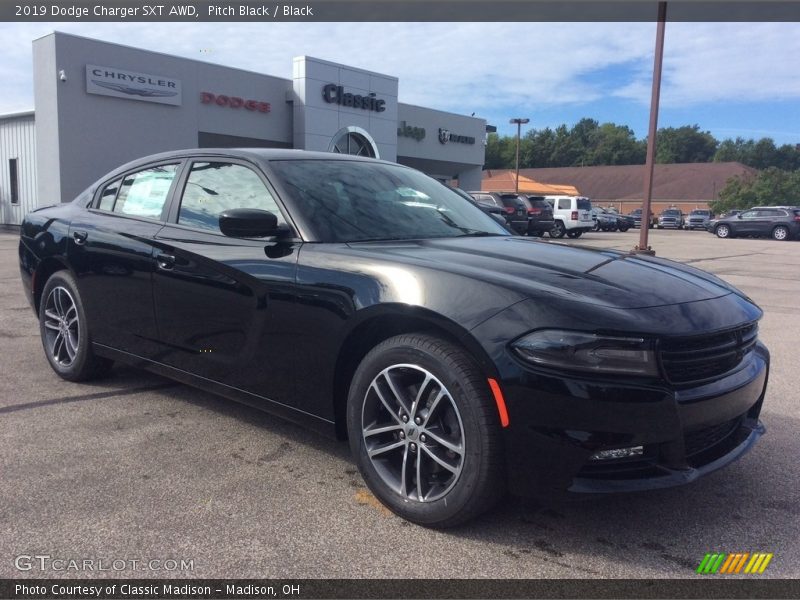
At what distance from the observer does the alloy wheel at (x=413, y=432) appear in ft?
8.95

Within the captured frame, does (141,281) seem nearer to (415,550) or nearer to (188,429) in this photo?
(188,429)

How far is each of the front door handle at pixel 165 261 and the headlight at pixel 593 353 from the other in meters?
2.15

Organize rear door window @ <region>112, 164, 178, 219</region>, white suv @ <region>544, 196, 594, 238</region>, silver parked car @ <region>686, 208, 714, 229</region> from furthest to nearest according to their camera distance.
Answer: silver parked car @ <region>686, 208, 714, 229</region>, white suv @ <region>544, 196, 594, 238</region>, rear door window @ <region>112, 164, 178, 219</region>

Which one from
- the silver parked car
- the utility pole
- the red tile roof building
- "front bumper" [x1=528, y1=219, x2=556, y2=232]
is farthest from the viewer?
the red tile roof building

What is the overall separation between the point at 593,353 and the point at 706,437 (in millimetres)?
661

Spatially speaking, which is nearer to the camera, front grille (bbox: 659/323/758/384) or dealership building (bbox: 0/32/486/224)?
front grille (bbox: 659/323/758/384)

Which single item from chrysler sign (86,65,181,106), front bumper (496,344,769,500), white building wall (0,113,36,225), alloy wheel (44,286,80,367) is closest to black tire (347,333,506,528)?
front bumper (496,344,769,500)

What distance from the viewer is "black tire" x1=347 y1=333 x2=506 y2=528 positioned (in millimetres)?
2596

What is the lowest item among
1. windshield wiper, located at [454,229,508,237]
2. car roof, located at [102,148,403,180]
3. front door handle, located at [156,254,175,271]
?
front door handle, located at [156,254,175,271]

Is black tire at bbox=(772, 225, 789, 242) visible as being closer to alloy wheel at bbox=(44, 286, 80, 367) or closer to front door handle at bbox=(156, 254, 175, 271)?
alloy wheel at bbox=(44, 286, 80, 367)

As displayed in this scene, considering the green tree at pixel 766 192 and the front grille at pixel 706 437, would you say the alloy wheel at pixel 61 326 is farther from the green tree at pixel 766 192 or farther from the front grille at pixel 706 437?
the green tree at pixel 766 192

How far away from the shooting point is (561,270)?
2979 millimetres

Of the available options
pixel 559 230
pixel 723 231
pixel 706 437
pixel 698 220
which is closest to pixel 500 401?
pixel 706 437

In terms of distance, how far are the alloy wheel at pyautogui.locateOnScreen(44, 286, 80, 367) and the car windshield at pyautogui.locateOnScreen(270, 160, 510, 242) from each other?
1.99m
